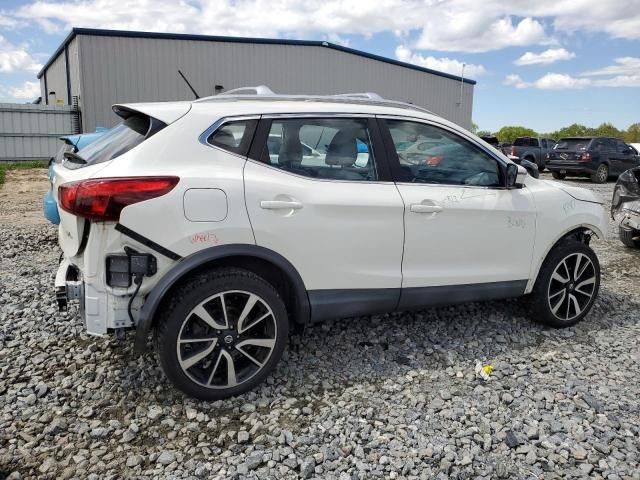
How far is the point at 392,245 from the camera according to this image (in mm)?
3582

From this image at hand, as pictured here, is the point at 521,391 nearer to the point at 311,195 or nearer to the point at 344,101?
the point at 311,195

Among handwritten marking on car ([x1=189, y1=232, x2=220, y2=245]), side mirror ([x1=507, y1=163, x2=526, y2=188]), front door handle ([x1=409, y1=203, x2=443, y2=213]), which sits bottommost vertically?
handwritten marking on car ([x1=189, y1=232, x2=220, y2=245])

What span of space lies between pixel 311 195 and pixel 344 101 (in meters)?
0.91

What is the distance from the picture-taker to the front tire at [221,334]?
308cm

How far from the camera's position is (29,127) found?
20.7 metres

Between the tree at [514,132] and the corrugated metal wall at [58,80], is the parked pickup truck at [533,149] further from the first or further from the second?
the tree at [514,132]

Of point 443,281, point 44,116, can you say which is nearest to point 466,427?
point 443,281

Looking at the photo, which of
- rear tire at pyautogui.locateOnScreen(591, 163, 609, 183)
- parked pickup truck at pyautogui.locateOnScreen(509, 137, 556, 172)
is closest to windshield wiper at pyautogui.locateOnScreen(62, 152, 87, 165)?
rear tire at pyautogui.locateOnScreen(591, 163, 609, 183)

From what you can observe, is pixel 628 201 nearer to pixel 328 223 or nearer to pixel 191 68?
pixel 328 223

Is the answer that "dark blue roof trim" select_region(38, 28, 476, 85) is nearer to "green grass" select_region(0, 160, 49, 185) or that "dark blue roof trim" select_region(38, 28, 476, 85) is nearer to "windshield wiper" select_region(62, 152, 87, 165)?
"green grass" select_region(0, 160, 49, 185)

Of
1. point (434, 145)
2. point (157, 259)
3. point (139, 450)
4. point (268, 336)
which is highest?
point (434, 145)

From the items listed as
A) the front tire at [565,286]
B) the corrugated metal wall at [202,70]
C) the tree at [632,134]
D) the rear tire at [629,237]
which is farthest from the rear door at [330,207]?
the tree at [632,134]

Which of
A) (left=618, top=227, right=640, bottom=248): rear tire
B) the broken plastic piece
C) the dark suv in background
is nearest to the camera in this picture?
the broken plastic piece

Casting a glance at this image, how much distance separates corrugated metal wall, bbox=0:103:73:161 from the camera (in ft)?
67.0
